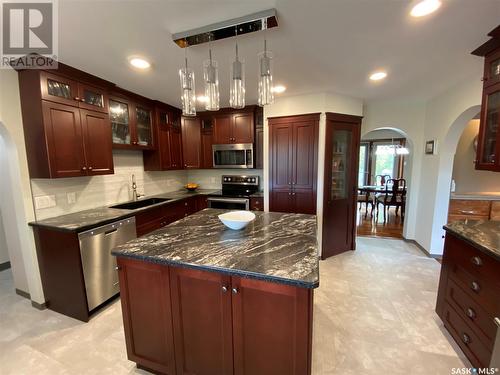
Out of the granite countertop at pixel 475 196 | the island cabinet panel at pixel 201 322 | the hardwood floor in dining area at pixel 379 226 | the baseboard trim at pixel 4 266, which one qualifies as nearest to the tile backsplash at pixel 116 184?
the baseboard trim at pixel 4 266

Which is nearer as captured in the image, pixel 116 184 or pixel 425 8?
pixel 425 8

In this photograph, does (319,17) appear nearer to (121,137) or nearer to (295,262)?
(295,262)

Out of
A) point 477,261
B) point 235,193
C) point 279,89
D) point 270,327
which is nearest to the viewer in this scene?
point 270,327

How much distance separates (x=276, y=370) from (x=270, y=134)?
284 cm

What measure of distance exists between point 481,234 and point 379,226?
132 inches

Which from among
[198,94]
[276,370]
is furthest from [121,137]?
[276,370]

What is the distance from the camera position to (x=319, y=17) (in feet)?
4.66

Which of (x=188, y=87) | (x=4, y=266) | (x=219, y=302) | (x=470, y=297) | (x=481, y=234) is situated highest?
(x=188, y=87)

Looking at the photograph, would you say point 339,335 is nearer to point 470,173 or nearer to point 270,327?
point 270,327

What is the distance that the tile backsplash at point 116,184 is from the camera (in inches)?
90.1

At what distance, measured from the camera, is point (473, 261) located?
1.58 m

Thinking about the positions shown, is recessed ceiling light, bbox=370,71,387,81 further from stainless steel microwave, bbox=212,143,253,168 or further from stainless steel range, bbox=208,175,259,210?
stainless steel range, bbox=208,175,259,210

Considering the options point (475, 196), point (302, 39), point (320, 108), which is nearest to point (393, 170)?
point (475, 196)

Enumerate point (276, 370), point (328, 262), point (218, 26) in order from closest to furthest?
point (276, 370), point (218, 26), point (328, 262)
